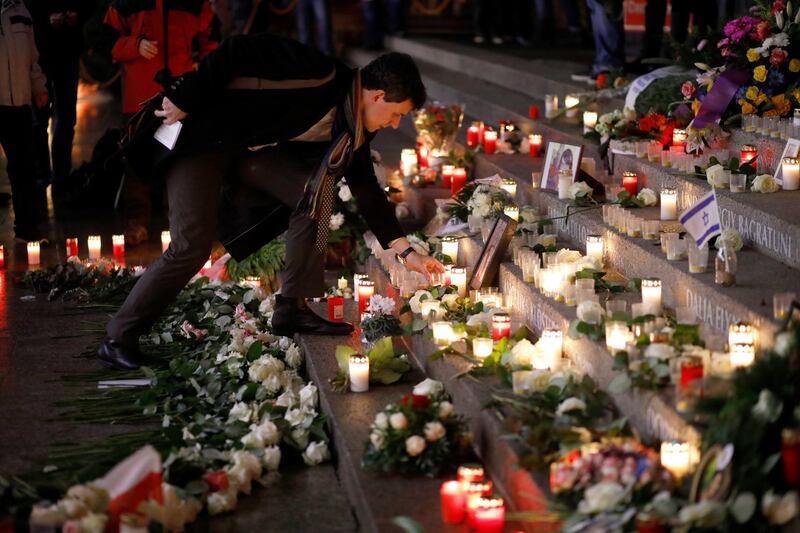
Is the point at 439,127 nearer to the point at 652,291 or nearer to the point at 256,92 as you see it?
the point at 256,92

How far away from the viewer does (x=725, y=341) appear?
151 inches

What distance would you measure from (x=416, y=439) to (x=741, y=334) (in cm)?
102

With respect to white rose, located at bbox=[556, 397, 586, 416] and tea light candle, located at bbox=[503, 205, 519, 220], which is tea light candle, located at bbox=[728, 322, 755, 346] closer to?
white rose, located at bbox=[556, 397, 586, 416]

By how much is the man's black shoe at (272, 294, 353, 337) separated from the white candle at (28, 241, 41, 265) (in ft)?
7.22

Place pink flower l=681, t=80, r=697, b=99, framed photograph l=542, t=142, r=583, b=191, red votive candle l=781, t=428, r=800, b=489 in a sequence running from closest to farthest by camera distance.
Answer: red votive candle l=781, t=428, r=800, b=489 < framed photograph l=542, t=142, r=583, b=191 < pink flower l=681, t=80, r=697, b=99

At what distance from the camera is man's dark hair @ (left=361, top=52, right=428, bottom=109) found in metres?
4.63

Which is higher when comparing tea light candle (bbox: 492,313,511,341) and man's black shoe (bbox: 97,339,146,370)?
tea light candle (bbox: 492,313,511,341)

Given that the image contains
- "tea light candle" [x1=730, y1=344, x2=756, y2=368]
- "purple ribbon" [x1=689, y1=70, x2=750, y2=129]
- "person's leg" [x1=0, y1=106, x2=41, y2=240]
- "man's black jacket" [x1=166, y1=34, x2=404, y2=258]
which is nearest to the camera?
"tea light candle" [x1=730, y1=344, x2=756, y2=368]

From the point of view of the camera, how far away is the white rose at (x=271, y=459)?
4203 mm

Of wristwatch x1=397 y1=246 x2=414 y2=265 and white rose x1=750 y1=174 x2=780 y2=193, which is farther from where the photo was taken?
wristwatch x1=397 y1=246 x2=414 y2=265

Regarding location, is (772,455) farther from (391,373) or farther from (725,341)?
(391,373)

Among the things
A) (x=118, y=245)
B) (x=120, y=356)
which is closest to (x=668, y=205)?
(x=120, y=356)

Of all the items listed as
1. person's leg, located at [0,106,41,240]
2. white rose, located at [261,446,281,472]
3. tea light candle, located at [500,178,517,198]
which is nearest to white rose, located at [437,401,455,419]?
white rose, located at [261,446,281,472]

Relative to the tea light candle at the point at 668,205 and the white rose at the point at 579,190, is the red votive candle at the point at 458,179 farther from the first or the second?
the tea light candle at the point at 668,205
